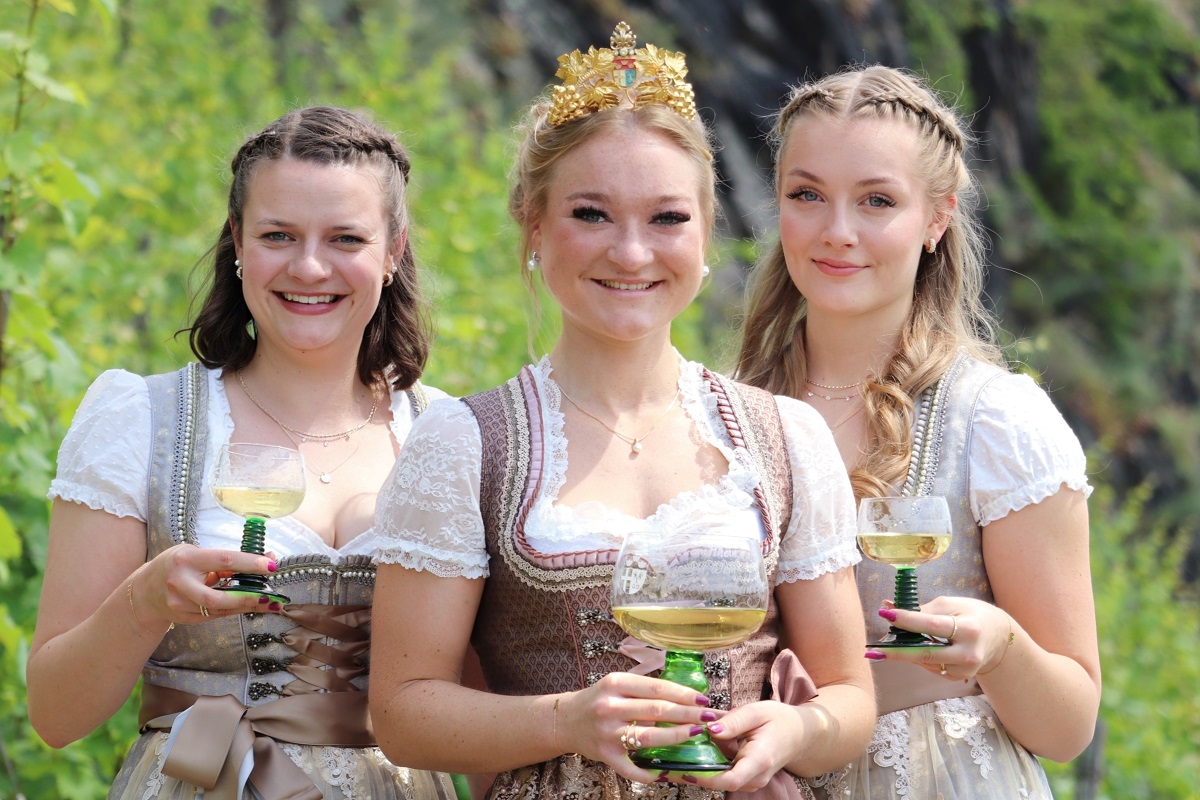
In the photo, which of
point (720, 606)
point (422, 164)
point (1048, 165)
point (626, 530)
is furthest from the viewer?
point (1048, 165)

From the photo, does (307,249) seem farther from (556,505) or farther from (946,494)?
(946,494)

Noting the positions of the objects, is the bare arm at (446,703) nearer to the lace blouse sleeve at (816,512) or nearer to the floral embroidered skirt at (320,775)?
the floral embroidered skirt at (320,775)

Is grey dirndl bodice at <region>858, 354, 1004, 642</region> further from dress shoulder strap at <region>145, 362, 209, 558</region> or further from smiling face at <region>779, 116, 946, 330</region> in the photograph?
dress shoulder strap at <region>145, 362, 209, 558</region>

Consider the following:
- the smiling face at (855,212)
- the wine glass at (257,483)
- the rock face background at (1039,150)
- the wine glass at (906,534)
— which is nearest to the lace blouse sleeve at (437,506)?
the wine glass at (257,483)

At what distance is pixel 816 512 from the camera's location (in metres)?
2.77

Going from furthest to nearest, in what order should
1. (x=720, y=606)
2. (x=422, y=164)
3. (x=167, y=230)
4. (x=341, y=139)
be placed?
(x=422, y=164) → (x=167, y=230) → (x=341, y=139) → (x=720, y=606)

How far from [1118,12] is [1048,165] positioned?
230 centimetres

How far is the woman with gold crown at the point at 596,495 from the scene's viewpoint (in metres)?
2.58

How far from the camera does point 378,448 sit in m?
3.32

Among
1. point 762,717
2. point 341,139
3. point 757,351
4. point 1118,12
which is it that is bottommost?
point 762,717

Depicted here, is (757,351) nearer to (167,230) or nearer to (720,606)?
(720,606)

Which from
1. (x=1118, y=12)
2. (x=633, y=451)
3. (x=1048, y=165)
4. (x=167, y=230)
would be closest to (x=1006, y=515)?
(x=633, y=451)

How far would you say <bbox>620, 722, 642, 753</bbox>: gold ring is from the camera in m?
2.14

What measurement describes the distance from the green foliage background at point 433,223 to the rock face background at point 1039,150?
0.16 ft
